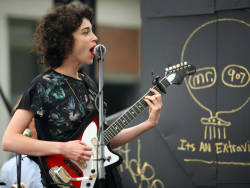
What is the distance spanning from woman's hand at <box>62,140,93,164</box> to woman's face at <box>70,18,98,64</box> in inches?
19.1

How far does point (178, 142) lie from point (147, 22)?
933mm

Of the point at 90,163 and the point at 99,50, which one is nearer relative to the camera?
the point at 99,50

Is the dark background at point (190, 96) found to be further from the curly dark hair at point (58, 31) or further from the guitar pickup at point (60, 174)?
the guitar pickup at point (60, 174)

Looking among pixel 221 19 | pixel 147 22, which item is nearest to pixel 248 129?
pixel 221 19

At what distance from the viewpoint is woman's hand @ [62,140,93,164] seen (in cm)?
221

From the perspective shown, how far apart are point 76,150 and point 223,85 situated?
1.22m

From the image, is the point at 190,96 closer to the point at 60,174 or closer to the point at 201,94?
the point at 201,94

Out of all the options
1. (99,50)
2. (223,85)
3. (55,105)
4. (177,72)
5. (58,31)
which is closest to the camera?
(99,50)

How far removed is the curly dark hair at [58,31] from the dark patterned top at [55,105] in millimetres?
120

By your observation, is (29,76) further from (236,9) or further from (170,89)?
(236,9)

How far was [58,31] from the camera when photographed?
240 centimetres

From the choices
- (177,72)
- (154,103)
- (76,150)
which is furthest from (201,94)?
(76,150)

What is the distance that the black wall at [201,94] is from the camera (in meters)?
2.87

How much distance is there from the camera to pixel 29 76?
17.2 ft
